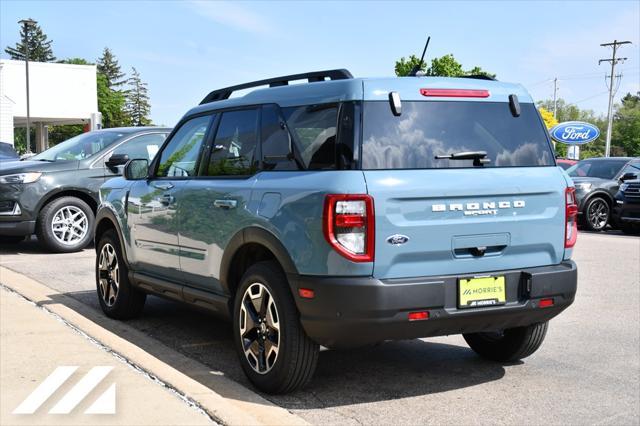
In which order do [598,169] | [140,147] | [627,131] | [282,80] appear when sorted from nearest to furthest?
[282,80]
[140,147]
[598,169]
[627,131]

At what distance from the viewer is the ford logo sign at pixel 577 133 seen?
3734 centimetres

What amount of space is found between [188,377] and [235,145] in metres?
1.60

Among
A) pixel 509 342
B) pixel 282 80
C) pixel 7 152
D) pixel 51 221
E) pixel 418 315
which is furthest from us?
pixel 7 152

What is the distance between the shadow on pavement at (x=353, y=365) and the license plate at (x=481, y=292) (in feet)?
2.57

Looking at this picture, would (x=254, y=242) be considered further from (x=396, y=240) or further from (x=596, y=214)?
(x=596, y=214)

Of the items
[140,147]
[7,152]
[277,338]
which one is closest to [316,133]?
[277,338]

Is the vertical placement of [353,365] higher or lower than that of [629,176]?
lower

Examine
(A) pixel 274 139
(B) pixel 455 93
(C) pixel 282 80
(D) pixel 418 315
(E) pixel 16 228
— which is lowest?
(E) pixel 16 228

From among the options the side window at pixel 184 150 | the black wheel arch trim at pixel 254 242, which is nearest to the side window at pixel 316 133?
the black wheel arch trim at pixel 254 242

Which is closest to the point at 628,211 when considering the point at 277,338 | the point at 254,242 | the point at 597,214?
the point at 597,214

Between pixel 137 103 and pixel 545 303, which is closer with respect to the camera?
pixel 545 303

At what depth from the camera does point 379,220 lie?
4293 mm

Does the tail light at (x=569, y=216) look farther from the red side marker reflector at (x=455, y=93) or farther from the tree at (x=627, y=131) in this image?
the tree at (x=627, y=131)

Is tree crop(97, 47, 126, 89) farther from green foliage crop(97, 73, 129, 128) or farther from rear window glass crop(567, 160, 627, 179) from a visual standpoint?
rear window glass crop(567, 160, 627, 179)
